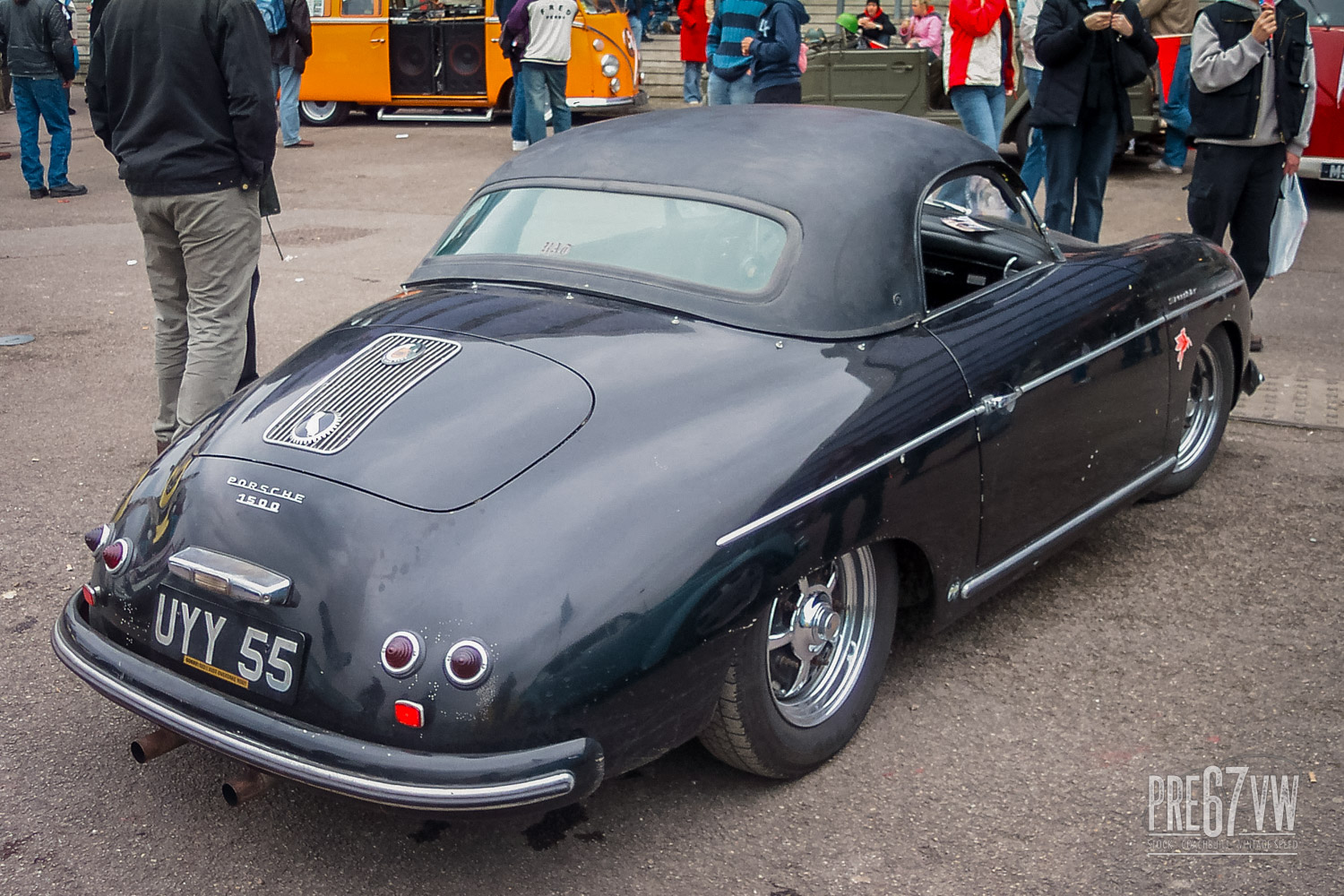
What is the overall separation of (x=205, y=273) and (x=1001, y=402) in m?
3.26

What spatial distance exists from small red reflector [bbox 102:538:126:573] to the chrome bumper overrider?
16.3 inches

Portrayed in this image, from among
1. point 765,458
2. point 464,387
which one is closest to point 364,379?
point 464,387

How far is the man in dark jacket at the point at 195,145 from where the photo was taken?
491 centimetres

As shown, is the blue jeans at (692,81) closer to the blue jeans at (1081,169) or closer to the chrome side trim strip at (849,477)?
the blue jeans at (1081,169)

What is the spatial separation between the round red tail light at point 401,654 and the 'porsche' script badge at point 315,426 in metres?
0.59

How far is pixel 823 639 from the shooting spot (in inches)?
128

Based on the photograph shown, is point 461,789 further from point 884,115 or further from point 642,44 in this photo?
point 642,44

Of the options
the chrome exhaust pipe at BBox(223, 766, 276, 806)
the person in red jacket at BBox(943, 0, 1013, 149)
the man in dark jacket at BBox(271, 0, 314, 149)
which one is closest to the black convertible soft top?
the chrome exhaust pipe at BBox(223, 766, 276, 806)

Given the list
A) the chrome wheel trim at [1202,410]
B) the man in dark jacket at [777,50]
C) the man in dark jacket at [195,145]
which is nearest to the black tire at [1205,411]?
the chrome wheel trim at [1202,410]

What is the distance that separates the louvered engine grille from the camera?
2930 mm

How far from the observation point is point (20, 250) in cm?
967

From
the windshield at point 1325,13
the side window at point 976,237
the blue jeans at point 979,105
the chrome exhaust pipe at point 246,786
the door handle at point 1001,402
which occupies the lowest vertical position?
the chrome exhaust pipe at point 246,786

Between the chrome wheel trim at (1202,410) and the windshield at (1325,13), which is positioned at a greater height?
the windshield at (1325,13)

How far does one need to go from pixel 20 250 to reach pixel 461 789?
8719mm
